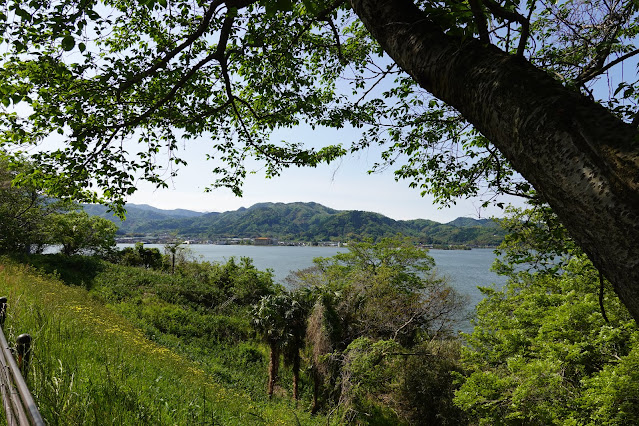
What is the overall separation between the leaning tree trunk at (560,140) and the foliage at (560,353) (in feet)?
13.1

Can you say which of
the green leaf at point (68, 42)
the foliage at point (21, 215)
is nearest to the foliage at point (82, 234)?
the foliage at point (21, 215)

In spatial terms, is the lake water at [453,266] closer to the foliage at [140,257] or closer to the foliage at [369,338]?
the foliage at [369,338]

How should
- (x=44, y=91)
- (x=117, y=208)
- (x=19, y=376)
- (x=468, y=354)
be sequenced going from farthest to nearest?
(x=468, y=354), (x=117, y=208), (x=44, y=91), (x=19, y=376)

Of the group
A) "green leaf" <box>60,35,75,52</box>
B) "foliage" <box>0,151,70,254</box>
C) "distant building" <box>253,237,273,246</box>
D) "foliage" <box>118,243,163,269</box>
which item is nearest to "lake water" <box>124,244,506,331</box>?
"distant building" <box>253,237,273,246</box>

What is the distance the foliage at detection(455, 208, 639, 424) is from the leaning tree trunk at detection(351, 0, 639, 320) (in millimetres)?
4006

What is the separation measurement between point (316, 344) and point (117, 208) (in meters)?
11.9

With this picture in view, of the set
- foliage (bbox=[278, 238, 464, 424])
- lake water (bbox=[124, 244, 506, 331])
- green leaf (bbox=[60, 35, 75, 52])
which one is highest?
green leaf (bbox=[60, 35, 75, 52])

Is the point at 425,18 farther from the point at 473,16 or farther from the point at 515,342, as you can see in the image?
the point at 515,342

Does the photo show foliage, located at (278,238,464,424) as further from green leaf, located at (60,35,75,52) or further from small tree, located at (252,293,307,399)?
green leaf, located at (60,35,75,52)

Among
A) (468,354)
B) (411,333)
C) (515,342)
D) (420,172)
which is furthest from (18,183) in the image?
(411,333)

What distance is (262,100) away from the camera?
20.4 ft

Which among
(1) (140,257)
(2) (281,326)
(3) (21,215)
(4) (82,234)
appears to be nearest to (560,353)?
(2) (281,326)

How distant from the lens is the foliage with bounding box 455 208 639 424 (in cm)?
611

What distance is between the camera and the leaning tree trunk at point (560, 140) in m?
0.91
